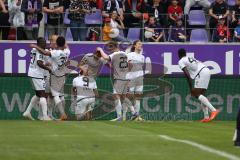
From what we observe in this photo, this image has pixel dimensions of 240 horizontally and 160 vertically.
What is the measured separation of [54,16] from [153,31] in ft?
10.7

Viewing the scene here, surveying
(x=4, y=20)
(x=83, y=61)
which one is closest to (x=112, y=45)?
(x=83, y=61)

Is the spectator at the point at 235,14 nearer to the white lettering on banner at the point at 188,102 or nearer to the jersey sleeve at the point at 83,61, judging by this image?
the white lettering on banner at the point at 188,102

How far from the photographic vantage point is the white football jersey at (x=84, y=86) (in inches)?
838

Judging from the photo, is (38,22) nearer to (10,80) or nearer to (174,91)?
(10,80)

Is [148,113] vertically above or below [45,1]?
below

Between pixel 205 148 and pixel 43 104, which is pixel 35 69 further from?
pixel 205 148

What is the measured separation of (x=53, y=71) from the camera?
2089 centimetres

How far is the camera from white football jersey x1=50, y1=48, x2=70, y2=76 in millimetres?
20352

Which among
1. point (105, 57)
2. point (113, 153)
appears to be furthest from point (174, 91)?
point (113, 153)

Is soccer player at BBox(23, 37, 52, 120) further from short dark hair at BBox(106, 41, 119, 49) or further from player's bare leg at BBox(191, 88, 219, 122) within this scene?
player's bare leg at BBox(191, 88, 219, 122)

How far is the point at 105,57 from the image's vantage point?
20516 mm

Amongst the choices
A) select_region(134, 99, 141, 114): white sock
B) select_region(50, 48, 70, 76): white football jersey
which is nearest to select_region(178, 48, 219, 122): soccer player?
select_region(134, 99, 141, 114): white sock

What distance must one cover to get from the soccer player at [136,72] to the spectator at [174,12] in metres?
2.89

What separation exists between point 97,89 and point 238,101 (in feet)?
14.4
